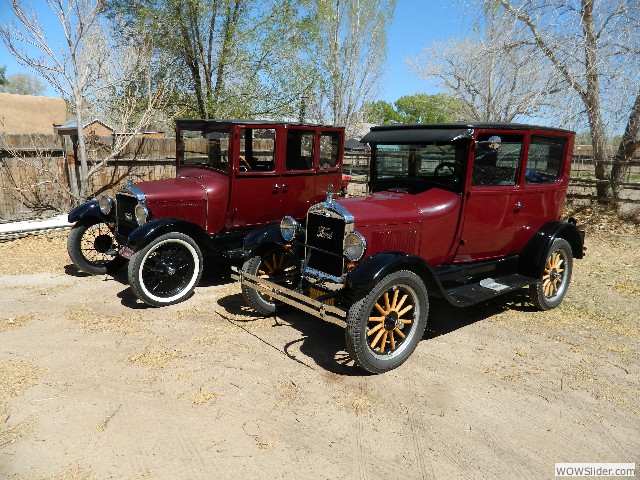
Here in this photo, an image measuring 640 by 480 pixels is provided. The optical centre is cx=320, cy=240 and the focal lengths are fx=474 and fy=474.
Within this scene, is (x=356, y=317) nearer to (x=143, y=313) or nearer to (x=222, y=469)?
(x=222, y=469)

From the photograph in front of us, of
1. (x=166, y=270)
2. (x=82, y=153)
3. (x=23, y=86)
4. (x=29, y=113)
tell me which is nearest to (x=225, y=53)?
(x=82, y=153)

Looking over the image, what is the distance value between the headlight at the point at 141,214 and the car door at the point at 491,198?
11.1 ft

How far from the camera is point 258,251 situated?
470 cm

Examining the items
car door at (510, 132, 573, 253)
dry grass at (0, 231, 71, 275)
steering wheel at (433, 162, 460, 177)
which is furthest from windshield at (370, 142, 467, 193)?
dry grass at (0, 231, 71, 275)

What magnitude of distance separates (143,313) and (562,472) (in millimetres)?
3964

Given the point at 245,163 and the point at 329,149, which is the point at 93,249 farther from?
the point at 329,149

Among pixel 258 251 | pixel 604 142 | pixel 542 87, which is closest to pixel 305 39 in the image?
pixel 542 87

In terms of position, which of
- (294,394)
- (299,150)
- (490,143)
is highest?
(490,143)

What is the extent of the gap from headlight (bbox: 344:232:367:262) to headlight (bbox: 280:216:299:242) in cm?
71

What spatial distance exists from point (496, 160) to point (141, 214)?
382cm

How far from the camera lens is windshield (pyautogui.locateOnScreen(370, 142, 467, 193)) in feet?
14.4

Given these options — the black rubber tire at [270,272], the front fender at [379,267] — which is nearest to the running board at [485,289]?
the front fender at [379,267]

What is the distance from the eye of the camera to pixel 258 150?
236 inches

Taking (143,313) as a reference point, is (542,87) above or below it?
above
